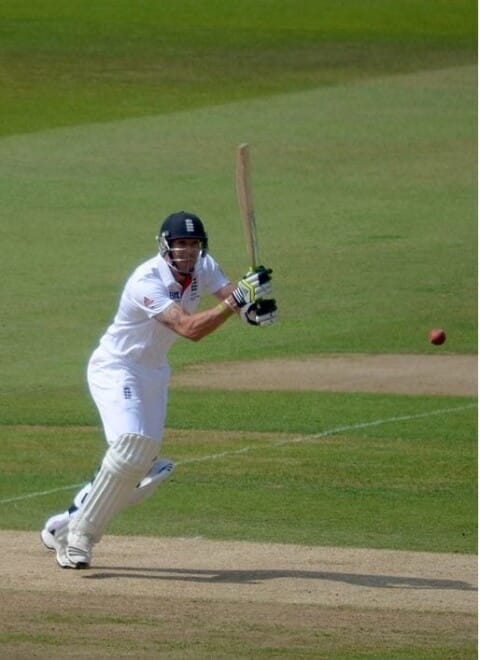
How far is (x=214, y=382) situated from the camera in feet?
59.5

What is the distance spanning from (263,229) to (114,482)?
16.8 metres

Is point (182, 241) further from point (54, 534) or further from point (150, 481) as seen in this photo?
point (54, 534)

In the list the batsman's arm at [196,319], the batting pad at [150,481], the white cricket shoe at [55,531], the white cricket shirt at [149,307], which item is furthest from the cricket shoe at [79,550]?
the batsman's arm at [196,319]

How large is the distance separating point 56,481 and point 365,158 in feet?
63.8

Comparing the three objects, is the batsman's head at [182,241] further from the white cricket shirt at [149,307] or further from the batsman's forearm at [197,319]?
the batsman's forearm at [197,319]

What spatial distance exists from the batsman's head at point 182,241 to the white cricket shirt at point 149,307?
9 centimetres

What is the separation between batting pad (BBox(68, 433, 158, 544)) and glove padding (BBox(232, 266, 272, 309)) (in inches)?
38.5

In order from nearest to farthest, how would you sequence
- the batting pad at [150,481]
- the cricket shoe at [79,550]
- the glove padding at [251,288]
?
the glove padding at [251,288]
the cricket shoe at [79,550]
the batting pad at [150,481]

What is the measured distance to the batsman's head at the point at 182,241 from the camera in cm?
1061

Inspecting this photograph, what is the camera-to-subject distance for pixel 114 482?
1067cm

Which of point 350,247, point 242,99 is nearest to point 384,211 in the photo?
point 350,247

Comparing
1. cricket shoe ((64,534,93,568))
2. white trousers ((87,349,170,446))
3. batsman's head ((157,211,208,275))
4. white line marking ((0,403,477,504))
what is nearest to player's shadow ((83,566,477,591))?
cricket shoe ((64,534,93,568))

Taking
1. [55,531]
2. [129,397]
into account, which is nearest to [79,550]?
[55,531]

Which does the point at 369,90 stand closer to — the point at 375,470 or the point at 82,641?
the point at 375,470
